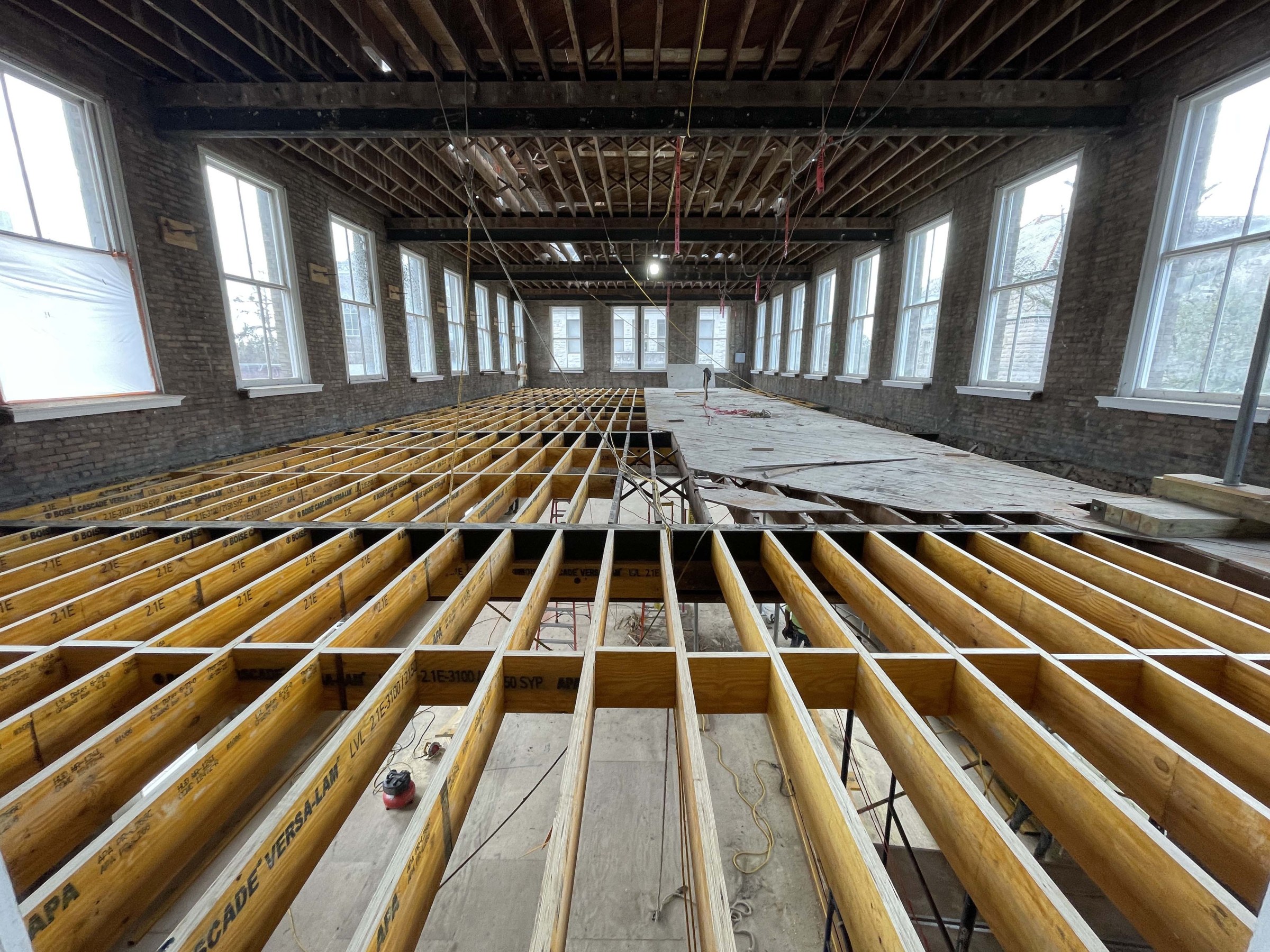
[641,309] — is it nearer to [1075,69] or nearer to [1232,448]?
[1075,69]

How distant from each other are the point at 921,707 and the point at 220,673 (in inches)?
86.3

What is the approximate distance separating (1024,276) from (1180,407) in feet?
8.67

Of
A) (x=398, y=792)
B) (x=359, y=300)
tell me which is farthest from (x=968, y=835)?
(x=359, y=300)

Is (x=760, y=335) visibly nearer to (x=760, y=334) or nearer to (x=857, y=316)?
(x=760, y=334)

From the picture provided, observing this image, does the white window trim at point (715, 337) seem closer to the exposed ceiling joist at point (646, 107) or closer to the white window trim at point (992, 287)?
the white window trim at point (992, 287)

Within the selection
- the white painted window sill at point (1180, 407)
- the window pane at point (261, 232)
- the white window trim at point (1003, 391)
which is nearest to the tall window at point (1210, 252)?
the white painted window sill at point (1180, 407)

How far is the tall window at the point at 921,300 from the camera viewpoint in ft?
24.9

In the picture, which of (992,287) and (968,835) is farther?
(992,287)

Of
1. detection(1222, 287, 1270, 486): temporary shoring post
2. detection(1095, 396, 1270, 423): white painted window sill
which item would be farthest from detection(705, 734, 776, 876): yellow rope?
detection(1095, 396, 1270, 423): white painted window sill

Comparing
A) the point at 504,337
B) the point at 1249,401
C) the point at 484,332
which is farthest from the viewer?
the point at 504,337

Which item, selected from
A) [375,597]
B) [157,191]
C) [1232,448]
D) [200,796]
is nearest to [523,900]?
[375,597]

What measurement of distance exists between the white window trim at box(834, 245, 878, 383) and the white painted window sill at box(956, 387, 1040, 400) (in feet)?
9.26

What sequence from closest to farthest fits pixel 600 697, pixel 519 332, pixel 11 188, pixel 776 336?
1. pixel 600 697
2. pixel 11 188
3. pixel 776 336
4. pixel 519 332

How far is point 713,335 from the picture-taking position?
1786 centimetres
